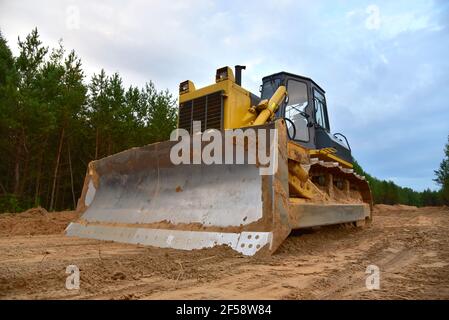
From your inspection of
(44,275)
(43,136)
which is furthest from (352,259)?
(43,136)

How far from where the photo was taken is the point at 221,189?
368 cm

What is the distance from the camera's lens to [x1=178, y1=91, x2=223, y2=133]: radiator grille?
4.85 metres

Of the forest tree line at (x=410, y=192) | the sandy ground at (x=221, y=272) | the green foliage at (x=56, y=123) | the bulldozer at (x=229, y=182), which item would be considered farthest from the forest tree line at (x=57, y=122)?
the forest tree line at (x=410, y=192)

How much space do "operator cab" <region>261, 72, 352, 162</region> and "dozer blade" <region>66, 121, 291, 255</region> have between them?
1.94m

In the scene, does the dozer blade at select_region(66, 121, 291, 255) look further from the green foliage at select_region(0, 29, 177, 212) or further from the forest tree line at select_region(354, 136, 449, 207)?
the forest tree line at select_region(354, 136, 449, 207)

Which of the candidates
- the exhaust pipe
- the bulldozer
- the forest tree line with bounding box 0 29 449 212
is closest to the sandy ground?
the bulldozer

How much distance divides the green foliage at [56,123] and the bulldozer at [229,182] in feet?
28.9

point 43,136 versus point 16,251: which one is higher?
point 43,136

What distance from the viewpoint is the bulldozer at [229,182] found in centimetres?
328

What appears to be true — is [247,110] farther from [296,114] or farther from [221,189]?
[221,189]

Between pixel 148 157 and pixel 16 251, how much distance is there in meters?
1.88

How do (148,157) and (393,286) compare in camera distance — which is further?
(148,157)

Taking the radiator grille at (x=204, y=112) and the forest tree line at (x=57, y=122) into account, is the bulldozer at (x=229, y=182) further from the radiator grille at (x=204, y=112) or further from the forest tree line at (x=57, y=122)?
the forest tree line at (x=57, y=122)
